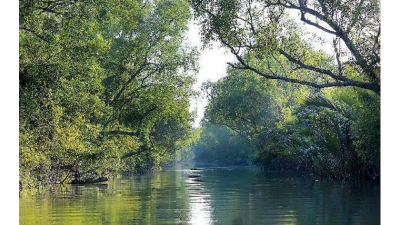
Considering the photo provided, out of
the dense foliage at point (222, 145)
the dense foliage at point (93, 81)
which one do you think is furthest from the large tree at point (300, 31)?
the dense foliage at point (222, 145)

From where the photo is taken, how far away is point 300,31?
2044cm

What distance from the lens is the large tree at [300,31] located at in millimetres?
18688

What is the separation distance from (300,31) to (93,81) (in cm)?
1219

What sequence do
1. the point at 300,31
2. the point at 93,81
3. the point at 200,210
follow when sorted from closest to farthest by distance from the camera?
the point at 200,210
the point at 300,31
the point at 93,81

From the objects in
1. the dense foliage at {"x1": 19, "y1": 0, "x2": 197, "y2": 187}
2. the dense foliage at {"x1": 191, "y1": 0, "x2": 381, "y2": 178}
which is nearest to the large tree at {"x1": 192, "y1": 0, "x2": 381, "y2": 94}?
the dense foliage at {"x1": 191, "y1": 0, "x2": 381, "y2": 178}

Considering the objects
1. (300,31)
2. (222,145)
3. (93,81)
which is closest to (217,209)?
(300,31)

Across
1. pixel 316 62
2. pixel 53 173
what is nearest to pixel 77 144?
pixel 53 173

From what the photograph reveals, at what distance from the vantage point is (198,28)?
2125 centimetres

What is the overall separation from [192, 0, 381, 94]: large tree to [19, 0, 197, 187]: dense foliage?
153 inches

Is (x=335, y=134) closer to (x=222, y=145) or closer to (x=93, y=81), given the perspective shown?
(x=93, y=81)

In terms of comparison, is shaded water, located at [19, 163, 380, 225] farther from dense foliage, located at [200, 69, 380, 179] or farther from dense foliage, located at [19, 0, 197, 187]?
dense foliage, located at [19, 0, 197, 187]

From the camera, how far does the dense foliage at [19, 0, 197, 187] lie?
20156 millimetres

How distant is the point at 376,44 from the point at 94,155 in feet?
43.7

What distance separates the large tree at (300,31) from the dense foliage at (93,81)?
12.8 ft
